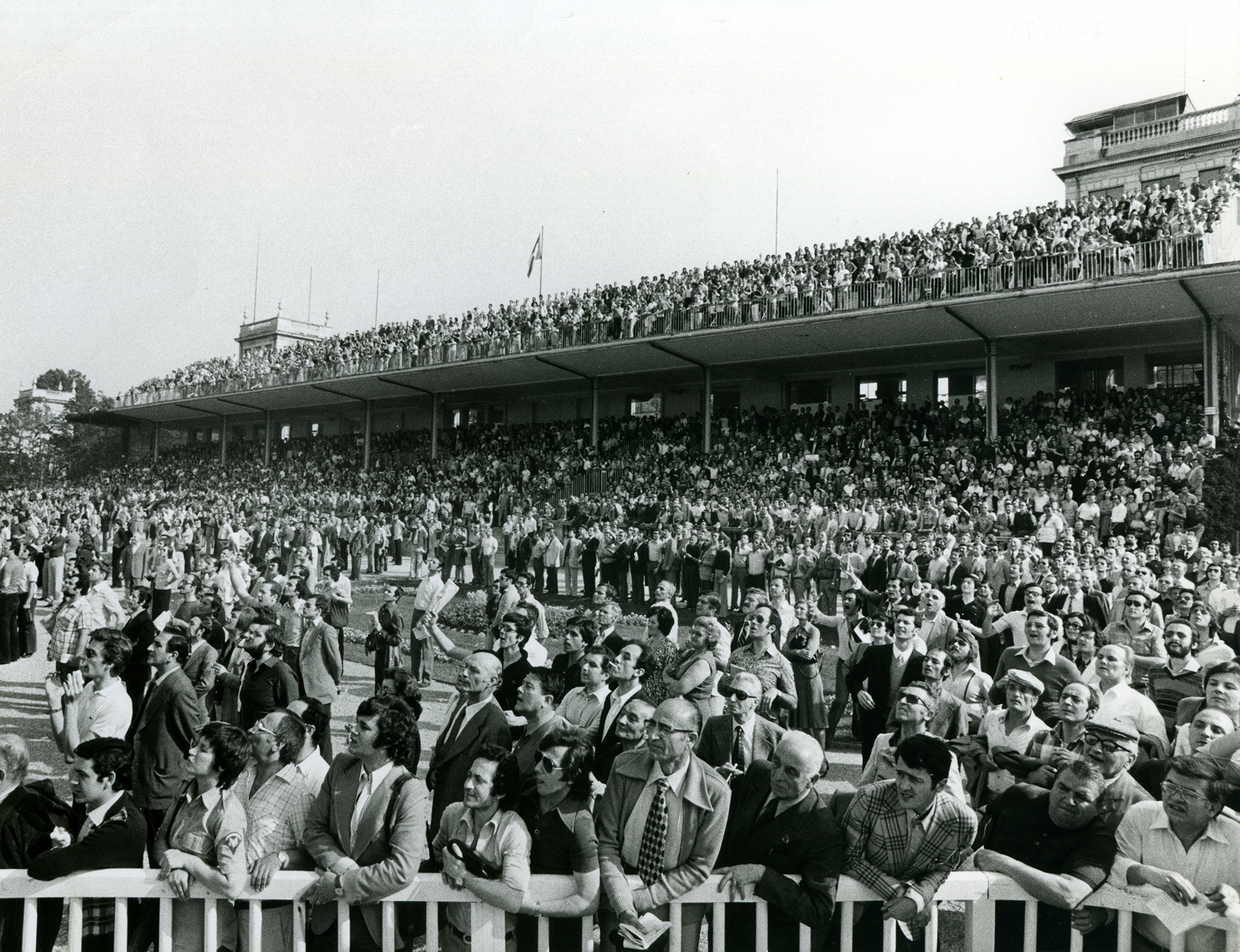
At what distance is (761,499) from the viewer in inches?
807

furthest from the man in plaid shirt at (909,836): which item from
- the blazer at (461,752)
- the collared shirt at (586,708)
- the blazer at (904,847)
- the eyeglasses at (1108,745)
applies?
the collared shirt at (586,708)

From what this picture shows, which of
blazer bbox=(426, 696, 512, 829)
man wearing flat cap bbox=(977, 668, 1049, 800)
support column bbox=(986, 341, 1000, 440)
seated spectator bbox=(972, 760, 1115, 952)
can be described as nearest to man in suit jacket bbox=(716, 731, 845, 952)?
seated spectator bbox=(972, 760, 1115, 952)

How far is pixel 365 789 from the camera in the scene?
364cm

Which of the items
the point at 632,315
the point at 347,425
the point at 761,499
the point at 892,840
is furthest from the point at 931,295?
the point at 347,425

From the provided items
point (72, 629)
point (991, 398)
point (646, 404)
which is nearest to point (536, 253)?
point (646, 404)

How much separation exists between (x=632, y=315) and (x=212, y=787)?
75.2 feet

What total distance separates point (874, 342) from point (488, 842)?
22911 mm

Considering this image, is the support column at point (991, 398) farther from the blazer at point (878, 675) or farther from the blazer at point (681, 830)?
the blazer at point (681, 830)

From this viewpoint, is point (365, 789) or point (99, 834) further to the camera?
point (365, 789)

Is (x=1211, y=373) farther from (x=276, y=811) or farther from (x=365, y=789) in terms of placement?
(x=276, y=811)

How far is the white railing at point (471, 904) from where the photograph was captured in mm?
3299

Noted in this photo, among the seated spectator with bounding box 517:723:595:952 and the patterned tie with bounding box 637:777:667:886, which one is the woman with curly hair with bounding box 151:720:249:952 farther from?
the patterned tie with bounding box 637:777:667:886

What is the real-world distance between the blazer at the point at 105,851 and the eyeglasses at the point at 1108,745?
3607mm

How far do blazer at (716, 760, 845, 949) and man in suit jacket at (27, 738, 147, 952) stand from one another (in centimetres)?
219
